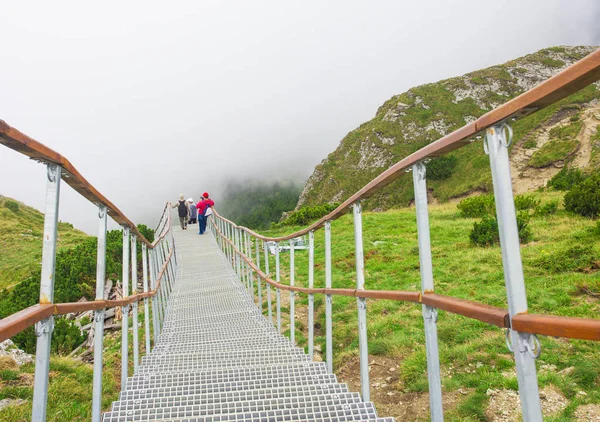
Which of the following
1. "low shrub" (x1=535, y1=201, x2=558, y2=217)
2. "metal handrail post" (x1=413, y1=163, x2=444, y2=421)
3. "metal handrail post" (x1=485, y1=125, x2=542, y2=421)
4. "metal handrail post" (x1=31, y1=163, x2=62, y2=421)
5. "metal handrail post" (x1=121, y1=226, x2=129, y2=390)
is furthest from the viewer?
"low shrub" (x1=535, y1=201, x2=558, y2=217)

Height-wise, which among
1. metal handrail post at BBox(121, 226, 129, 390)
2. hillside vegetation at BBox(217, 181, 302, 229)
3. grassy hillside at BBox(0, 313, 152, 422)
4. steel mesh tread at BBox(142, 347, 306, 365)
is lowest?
grassy hillside at BBox(0, 313, 152, 422)

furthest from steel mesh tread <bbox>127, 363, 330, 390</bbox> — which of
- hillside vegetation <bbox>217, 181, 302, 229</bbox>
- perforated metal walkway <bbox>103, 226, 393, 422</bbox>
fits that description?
hillside vegetation <bbox>217, 181, 302, 229</bbox>

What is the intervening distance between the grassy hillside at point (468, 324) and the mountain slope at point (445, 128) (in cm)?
2367

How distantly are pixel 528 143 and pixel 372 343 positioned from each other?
31.4m

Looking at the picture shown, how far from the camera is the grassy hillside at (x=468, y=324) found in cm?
361

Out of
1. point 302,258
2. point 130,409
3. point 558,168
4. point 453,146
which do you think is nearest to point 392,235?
point 302,258

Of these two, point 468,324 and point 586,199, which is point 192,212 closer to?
point 586,199

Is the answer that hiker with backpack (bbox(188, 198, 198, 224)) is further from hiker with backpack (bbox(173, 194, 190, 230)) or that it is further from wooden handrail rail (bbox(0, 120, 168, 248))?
wooden handrail rail (bbox(0, 120, 168, 248))

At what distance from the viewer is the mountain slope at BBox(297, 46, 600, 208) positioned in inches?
1337

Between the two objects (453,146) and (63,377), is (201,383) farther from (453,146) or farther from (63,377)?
(453,146)

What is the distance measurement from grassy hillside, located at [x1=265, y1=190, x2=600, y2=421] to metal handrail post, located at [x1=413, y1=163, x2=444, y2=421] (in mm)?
1763

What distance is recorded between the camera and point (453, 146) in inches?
64.1

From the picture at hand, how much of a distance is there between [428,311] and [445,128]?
49193mm

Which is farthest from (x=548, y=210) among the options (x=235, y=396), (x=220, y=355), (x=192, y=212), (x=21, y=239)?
(x=21, y=239)
